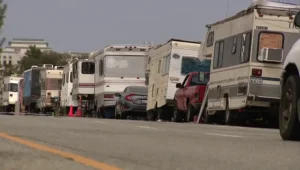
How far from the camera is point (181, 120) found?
27500 mm

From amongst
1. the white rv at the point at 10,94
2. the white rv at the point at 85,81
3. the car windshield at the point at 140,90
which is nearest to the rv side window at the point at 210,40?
the car windshield at the point at 140,90

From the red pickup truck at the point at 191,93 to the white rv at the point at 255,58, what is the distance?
201cm

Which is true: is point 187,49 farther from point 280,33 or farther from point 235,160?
point 235,160

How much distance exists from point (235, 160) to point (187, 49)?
19361mm

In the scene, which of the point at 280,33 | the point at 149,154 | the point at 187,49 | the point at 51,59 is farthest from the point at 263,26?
the point at 51,59

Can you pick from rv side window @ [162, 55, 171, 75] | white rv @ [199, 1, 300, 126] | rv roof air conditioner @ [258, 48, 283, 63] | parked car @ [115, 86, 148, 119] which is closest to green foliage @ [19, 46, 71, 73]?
parked car @ [115, 86, 148, 119]

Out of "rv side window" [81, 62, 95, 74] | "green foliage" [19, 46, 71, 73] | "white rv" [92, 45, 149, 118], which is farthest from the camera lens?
"green foliage" [19, 46, 71, 73]

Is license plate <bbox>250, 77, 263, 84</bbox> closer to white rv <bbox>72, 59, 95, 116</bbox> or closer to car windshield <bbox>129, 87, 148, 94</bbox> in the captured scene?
car windshield <bbox>129, 87, 148, 94</bbox>

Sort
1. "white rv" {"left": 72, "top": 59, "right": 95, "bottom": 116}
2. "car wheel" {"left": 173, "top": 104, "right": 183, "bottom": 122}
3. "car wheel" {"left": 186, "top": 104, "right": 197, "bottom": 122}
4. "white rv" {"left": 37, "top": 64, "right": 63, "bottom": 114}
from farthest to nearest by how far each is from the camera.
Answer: "white rv" {"left": 37, "top": 64, "right": 63, "bottom": 114}
"white rv" {"left": 72, "top": 59, "right": 95, "bottom": 116}
"car wheel" {"left": 173, "top": 104, "right": 183, "bottom": 122}
"car wheel" {"left": 186, "top": 104, "right": 197, "bottom": 122}

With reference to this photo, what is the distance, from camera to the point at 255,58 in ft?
67.0

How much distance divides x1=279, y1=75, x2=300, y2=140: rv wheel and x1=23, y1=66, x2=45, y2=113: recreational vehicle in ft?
139

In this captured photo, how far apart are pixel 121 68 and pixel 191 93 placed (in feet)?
31.8

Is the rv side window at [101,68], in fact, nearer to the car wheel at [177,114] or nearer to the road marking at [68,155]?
the car wheel at [177,114]

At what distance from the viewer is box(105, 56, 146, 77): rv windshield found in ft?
112
